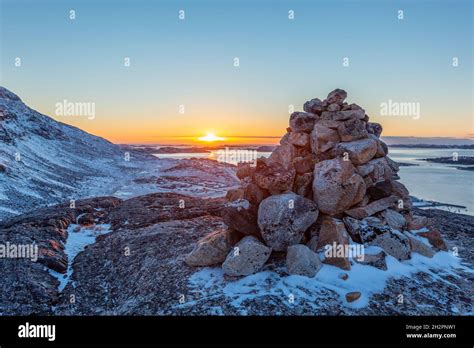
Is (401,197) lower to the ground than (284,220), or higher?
higher

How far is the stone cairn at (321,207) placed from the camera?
540 inches

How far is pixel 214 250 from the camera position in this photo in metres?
14.4

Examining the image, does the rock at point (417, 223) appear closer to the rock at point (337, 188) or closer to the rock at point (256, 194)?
the rock at point (337, 188)

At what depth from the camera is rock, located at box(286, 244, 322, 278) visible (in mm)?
12859

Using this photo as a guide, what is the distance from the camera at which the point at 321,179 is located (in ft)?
49.8

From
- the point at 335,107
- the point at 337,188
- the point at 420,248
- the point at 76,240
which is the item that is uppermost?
the point at 335,107

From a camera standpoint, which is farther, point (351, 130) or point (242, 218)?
point (351, 130)

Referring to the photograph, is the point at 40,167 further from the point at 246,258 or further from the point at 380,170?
the point at 380,170

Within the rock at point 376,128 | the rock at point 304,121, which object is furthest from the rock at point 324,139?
the rock at point 376,128

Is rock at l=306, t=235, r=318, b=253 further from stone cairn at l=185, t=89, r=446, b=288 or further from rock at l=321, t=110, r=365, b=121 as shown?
rock at l=321, t=110, r=365, b=121

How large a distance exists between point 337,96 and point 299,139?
3041 mm

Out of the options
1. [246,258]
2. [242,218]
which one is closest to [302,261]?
[246,258]
